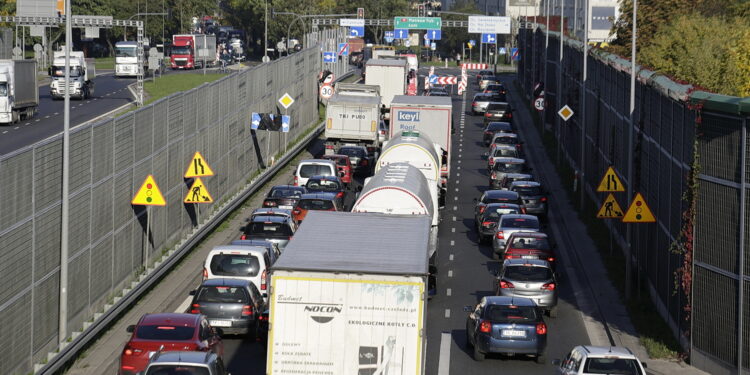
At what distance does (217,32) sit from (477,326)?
509 feet

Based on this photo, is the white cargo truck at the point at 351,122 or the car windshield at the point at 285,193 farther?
the white cargo truck at the point at 351,122

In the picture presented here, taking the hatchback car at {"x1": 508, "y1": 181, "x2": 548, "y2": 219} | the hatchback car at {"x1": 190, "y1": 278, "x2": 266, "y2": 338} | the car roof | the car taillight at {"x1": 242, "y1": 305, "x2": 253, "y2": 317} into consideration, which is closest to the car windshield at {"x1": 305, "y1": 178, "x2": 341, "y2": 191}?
the hatchback car at {"x1": 508, "y1": 181, "x2": 548, "y2": 219}

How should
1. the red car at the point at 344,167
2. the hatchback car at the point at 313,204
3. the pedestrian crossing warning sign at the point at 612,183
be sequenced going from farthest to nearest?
the red car at the point at 344,167, the hatchback car at the point at 313,204, the pedestrian crossing warning sign at the point at 612,183

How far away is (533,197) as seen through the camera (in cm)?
4447

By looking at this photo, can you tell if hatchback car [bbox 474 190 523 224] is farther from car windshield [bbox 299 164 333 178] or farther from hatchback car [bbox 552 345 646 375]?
hatchback car [bbox 552 345 646 375]

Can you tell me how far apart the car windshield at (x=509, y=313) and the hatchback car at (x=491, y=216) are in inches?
567

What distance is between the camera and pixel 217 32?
175625mm

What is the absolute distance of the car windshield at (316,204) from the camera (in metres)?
38.2

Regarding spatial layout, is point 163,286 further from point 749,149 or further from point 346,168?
point 346,168

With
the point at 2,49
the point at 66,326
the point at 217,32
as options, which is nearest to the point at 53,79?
the point at 2,49

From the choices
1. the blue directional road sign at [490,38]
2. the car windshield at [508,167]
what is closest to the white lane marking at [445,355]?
the car windshield at [508,167]

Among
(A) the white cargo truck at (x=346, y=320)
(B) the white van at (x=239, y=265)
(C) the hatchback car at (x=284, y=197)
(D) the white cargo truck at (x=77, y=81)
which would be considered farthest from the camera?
(D) the white cargo truck at (x=77, y=81)

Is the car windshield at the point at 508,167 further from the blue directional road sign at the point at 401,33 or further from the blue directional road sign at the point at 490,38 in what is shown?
the blue directional road sign at the point at 401,33

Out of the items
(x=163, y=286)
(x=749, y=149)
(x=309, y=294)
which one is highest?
(x=749, y=149)
